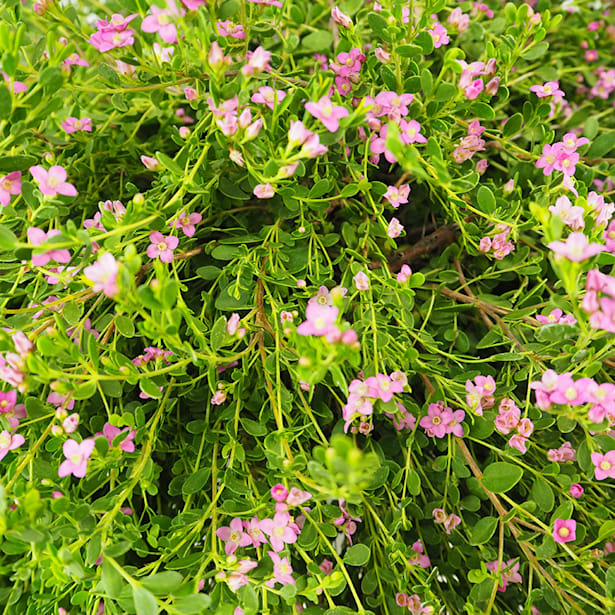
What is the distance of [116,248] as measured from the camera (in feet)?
1.51

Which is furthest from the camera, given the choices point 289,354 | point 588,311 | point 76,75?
point 76,75

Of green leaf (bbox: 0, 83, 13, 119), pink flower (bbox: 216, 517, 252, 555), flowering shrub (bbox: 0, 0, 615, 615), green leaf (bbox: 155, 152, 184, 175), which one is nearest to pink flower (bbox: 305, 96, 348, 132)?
flowering shrub (bbox: 0, 0, 615, 615)

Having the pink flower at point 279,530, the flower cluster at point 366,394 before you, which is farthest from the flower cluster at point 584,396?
the pink flower at point 279,530

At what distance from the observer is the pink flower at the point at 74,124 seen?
0.58 metres

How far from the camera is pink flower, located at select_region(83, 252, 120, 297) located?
1.17 ft

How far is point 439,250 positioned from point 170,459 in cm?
40

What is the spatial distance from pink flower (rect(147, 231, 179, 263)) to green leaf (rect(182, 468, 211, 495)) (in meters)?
0.19

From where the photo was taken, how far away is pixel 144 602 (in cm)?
39

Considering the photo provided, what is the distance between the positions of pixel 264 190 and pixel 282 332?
124 mm

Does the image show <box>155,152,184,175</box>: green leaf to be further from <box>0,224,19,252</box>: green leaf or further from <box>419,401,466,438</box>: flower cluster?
<box>419,401,466,438</box>: flower cluster

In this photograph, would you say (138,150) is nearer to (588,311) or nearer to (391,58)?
(391,58)

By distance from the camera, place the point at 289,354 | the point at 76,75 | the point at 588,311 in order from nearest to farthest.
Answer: the point at 588,311 → the point at 289,354 → the point at 76,75

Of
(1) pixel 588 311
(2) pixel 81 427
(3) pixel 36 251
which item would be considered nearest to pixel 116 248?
(3) pixel 36 251

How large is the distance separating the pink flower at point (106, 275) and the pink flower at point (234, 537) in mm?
240
